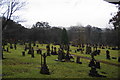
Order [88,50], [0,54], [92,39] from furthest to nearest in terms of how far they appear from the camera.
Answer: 1. [92,39]
2. [88,50]
3. [0,54]

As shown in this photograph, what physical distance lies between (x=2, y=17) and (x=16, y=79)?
493 inches

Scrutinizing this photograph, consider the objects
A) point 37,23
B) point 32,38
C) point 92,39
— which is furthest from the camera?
point 37,23

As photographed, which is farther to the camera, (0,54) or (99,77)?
(0,54)

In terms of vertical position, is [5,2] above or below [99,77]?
above

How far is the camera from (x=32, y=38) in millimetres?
68188

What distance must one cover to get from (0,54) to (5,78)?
1057 cm

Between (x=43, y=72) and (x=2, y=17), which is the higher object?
(x=2, y=17)

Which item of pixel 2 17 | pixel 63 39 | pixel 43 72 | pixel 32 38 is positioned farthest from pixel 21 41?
pixel 43 72

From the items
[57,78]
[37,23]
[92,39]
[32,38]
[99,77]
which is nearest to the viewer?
[57,78]

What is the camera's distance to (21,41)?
193ft

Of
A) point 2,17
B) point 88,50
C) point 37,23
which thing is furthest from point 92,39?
point 2,17

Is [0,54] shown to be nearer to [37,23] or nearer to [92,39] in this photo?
[92,39]

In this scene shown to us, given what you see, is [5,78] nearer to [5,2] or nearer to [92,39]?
[5,2]

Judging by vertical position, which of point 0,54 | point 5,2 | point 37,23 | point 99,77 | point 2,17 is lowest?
point 99,77
